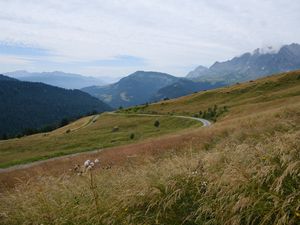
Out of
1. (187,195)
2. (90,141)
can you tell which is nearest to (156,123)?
(90,141)

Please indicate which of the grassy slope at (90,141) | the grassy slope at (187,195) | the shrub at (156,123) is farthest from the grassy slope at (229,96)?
the grassy slope at (187,195)

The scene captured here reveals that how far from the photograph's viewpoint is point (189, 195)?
6.00 meters

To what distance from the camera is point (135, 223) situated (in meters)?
5.58

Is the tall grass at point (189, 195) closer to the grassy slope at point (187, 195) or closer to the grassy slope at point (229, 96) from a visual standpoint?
the grassy slope at point (187, 195)

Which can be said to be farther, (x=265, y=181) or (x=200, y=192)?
(x=200, y=192)

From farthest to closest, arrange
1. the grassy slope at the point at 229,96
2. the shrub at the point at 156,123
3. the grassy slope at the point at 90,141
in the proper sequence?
the grassy slope at the point at 229,96
the shrub at the point at 156,123
the grassy slope at the point at 90,141

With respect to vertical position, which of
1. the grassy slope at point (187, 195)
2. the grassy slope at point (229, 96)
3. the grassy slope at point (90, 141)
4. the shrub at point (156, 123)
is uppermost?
the grassy slope at point (187, 195)

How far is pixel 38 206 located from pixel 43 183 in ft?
4.46

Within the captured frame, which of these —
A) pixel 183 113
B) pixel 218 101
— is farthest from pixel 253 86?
pixel 183 113

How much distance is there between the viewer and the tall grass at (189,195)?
4914 millimetres

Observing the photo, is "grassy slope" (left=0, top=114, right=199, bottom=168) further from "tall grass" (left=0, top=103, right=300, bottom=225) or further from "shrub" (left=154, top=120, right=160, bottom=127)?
"tall grass" (left=0, top=103, right=300, bottom=225)

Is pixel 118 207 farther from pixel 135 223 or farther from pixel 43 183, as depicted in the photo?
pixel 43 183

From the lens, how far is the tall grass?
491 cm

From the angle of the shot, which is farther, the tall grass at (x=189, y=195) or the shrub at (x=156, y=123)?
the shrub at (x=156, y=123)
